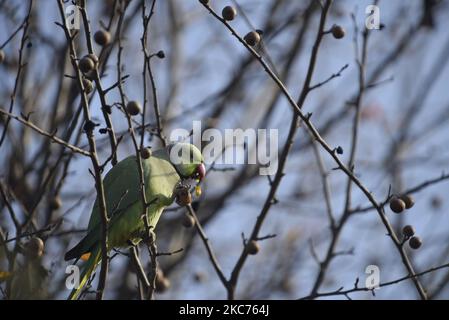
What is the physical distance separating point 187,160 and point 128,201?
617 mm

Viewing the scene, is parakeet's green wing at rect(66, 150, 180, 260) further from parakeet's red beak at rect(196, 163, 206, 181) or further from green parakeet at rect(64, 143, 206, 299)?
parakeet's red beak at rect(196, 163, 206, 181)

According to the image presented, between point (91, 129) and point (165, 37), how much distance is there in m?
5.53

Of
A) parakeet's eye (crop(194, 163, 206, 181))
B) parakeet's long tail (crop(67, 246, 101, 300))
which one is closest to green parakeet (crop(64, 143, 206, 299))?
parakeet's long tail (crop(67, 246, 101, 300))

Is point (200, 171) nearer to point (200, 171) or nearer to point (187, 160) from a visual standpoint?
point (200, 171)

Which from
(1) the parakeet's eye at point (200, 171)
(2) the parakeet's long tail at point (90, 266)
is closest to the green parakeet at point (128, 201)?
(2) the parakeet's long tail at point (90, 266)

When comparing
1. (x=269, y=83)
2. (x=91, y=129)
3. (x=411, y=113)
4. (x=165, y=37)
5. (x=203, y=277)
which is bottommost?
(x=91, y=129)

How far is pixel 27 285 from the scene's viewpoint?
12.2 ft

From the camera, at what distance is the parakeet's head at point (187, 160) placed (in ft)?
15.3

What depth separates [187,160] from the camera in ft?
15.6

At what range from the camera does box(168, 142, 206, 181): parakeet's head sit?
4676 mm
